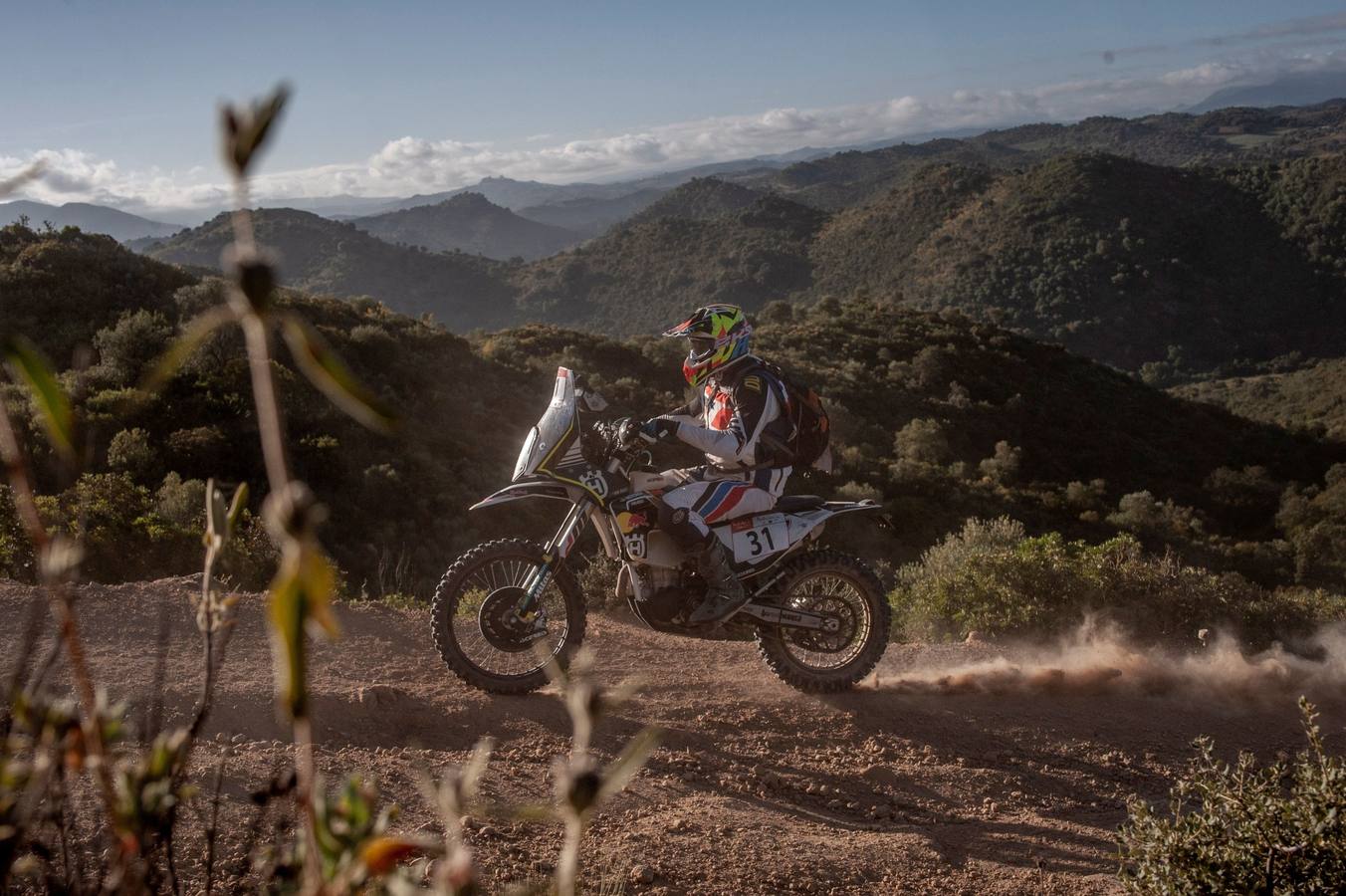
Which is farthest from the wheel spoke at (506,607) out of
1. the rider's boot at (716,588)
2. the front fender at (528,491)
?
the rider's boot at (716,588)

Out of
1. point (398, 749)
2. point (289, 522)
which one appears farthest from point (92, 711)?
point (398, 749)

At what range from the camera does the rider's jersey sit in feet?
19.4

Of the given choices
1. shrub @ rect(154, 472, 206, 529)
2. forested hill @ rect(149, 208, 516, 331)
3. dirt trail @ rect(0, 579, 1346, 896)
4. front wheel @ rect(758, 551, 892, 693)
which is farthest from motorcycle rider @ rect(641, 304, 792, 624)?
forested hill @ rect(149, 208, 516, 331)

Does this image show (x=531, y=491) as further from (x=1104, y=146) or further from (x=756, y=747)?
(x=1104, y=146)

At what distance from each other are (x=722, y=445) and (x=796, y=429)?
0.50 meters

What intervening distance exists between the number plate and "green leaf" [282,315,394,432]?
17.4ft

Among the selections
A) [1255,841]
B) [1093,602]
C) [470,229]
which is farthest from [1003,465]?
[470,229]

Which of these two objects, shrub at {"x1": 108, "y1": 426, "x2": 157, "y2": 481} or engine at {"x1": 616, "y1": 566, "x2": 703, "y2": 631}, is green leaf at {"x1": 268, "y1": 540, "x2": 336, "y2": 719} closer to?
engine at {"x1": 616, "y1": 566, "x2": 703, "y2": 631}

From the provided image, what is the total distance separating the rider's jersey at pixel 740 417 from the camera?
19.4ft

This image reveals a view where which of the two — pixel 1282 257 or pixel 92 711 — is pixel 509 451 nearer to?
pixel 92 711

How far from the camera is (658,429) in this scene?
18.8ft

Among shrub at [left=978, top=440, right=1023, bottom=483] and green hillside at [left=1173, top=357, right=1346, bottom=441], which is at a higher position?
shrub at [left=978, top=440, right=1023, bottom=483]

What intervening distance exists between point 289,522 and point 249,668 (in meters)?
5.88

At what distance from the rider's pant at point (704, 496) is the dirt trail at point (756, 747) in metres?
1.10
